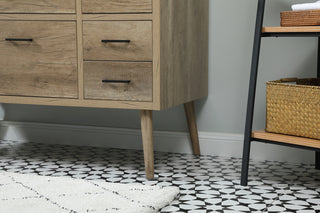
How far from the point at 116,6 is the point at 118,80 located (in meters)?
0.26

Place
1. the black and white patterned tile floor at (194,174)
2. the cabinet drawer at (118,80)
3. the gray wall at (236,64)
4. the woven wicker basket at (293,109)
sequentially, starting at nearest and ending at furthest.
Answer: the black and white patterned tile floor at (194,174) < the woven wicker basket at (293,109) < the cabinet drawer at (118,80) < the gray wall at (236,64)

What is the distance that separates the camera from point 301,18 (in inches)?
59.9

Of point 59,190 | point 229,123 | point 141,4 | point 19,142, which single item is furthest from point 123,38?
point 19,142

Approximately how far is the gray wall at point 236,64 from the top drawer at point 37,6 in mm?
672

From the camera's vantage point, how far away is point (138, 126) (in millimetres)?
2250

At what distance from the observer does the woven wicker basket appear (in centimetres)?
153

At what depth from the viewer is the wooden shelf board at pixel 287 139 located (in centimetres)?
150

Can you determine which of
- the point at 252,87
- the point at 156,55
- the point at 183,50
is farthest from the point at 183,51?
the point at 252,87

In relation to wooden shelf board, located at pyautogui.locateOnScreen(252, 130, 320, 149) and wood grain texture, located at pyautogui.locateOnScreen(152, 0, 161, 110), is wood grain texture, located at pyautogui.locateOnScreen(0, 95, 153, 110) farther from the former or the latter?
wooden shelf board, located at pyautogui.locateOnScreen(252, 130, 320, 149)

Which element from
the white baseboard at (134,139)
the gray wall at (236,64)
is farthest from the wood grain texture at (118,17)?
the white baseboard at (134,139)

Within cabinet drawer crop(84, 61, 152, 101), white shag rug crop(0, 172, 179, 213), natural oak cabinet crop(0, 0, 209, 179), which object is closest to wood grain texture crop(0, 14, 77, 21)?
natural oak cabinet crop(0, 0, 209, 179)

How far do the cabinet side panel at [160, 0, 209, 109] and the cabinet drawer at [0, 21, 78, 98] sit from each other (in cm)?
34

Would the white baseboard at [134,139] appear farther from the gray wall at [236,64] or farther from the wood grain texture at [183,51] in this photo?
the wood grain texture at [183,51]

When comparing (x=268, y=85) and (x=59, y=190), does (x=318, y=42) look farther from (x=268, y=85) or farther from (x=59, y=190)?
(x=59, y=190)
